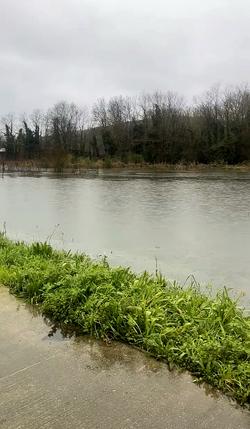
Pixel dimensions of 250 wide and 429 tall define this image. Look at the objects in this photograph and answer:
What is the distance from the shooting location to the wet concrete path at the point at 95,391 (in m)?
2.11

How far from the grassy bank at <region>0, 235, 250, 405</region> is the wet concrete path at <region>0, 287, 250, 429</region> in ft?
0.43

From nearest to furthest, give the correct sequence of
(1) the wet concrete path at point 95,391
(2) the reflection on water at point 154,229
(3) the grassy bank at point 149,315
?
(1) the wet concrete path at point 95,391 < (3) the grassy bank at point 149,315 < (2) the reflection on water at point 154,229

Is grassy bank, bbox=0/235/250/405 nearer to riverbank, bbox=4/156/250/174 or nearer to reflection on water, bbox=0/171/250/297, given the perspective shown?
reflection on water, bbox=0/171/250/297

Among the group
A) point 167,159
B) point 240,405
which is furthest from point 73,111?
point 240,405

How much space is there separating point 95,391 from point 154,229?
22.0 feet

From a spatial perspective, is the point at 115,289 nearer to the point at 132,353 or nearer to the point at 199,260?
the point at 132,353

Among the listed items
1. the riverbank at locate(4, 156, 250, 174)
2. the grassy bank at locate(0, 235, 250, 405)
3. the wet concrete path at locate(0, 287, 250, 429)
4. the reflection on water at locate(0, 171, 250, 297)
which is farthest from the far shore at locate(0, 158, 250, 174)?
the wet concrete path at locate(0, 287, 250, 429)

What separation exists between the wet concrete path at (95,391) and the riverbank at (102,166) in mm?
35060

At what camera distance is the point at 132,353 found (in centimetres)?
287

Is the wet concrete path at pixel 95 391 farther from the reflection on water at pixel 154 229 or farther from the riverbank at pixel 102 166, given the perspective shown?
the riverbank at pixel 102 166

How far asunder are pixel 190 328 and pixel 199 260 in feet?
11.4

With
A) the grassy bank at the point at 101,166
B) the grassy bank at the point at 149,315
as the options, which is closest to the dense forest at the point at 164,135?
the grassy bank at the point at 101,166

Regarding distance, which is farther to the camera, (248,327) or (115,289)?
(115,289)

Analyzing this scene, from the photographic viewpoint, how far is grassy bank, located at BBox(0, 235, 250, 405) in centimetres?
262
